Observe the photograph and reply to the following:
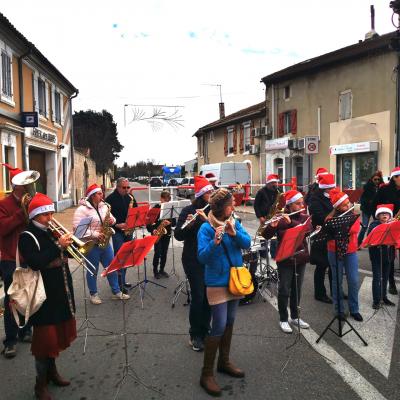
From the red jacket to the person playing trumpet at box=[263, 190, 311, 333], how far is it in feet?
9.25

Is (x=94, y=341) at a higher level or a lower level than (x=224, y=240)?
lower

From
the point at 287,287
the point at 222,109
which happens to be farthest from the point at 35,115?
the point at 222,109

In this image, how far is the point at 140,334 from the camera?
4.68 m

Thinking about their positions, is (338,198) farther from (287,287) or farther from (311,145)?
(311,145)

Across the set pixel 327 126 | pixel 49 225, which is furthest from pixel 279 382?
pixel 327 126

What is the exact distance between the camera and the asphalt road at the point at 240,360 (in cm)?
341

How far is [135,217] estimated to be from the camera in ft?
20.8

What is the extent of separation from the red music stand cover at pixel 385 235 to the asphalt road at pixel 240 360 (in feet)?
3.44

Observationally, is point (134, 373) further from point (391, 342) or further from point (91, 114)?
point (91, 114)

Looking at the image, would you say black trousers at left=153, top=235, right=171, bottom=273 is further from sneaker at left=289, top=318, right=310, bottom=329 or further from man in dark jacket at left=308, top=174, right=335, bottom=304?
sneaker at left=289, top=318, right=310, bottom=329

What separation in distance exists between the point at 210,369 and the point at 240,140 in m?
27.3

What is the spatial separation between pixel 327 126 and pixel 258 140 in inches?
269

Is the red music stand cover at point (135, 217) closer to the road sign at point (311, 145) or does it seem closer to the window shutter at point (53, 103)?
the window shutter at point (53, 103)

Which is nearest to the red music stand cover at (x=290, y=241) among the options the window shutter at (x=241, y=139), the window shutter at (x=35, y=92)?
the window shutter at (x=35, y=92)
